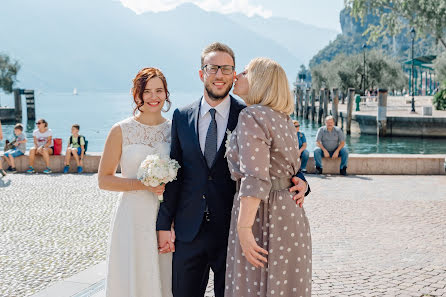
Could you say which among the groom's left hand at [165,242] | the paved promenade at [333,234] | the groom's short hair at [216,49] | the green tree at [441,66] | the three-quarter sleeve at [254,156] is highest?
the green tree at [441,66]

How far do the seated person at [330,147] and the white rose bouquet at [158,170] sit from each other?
878 centimetres

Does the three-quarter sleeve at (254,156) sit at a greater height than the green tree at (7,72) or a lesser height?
lesser

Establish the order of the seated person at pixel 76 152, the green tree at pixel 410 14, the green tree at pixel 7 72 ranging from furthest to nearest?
the green tree at pixel 7 72 < the green tree at pixel 410 14 < the seated person at pixel 76 152

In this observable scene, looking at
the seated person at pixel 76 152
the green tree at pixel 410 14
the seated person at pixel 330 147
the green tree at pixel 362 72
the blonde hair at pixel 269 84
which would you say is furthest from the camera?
the green tree at pixel 362 72

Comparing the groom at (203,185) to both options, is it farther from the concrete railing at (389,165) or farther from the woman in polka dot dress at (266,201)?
the concrete railing at (389,165)

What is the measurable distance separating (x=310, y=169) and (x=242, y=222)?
949 cm

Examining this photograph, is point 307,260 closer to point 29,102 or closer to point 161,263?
point 161,263

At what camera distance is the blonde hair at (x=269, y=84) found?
8.09 ft

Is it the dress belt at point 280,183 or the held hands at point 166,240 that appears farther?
the held hands at point 166,240

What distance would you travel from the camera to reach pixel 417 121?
2884 cm

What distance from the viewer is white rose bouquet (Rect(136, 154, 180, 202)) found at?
9.20 feet

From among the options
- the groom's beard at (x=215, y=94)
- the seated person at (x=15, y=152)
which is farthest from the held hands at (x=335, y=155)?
the groom's beard at (x=215, y=94)

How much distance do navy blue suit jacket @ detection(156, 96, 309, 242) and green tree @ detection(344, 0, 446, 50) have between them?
88.8 feet

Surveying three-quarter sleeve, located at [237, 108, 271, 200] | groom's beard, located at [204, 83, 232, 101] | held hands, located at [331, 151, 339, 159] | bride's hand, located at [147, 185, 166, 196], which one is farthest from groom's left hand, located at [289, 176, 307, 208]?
held hands, located at [331, 151, 339, 159]
